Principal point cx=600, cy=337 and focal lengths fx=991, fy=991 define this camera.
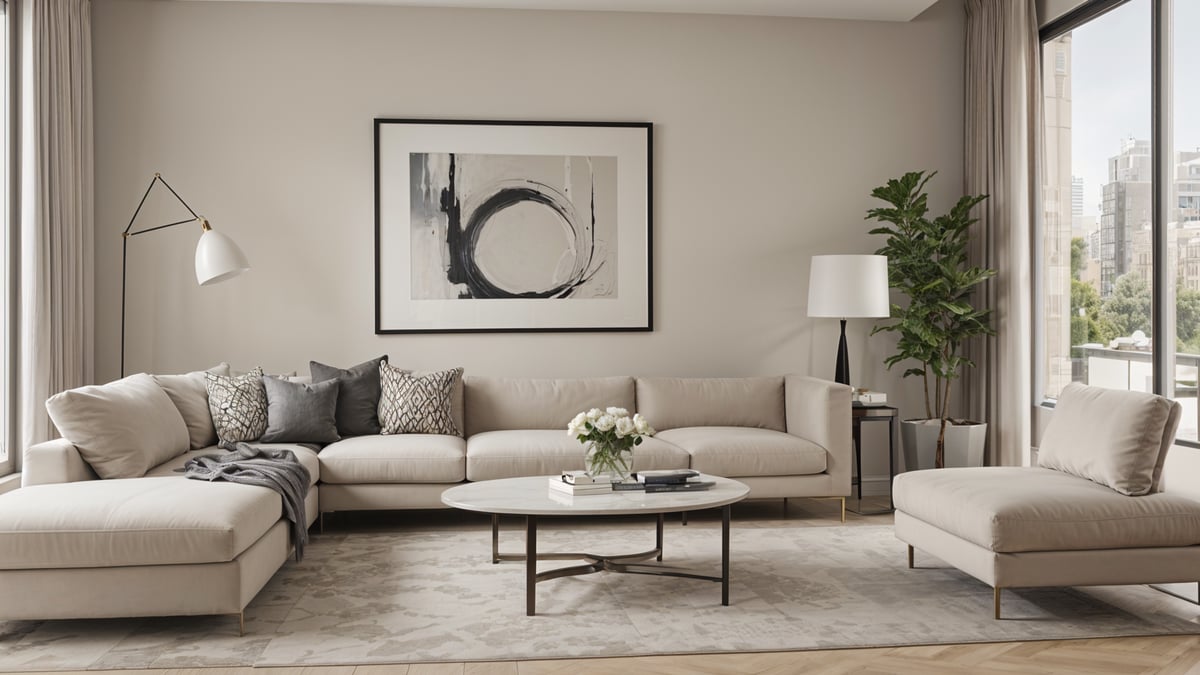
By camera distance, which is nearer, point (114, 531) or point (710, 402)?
point (114, 531)

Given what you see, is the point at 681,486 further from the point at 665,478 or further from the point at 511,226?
the point at 511,226

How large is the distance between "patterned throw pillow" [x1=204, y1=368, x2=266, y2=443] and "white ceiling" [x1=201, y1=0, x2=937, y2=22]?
237 cm

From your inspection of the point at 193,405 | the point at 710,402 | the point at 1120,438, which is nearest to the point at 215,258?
the point at 193,405

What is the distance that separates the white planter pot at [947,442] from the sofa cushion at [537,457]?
1.61m

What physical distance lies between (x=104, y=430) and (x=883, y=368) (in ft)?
14.9

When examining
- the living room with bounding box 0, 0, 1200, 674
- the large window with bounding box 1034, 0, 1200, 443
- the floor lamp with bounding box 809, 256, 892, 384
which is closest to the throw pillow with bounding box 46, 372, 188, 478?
the living room with bounding box 0, 0, 1200, 674

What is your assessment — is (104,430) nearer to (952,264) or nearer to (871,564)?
(871,564)

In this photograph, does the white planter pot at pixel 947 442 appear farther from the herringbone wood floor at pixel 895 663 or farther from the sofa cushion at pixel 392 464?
the sofa cushion at pixel 392 464

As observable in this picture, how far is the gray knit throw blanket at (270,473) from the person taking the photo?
3.94 metres

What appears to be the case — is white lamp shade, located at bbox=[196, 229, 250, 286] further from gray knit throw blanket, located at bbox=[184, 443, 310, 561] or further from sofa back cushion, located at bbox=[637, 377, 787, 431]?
sofa back cushion, located at bbox=[637, 377, 787, 431]

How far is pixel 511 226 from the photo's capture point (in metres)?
6.06

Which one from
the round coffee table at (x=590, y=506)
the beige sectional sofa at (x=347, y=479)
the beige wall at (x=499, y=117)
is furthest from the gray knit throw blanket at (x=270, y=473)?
the beige wall at (x=499, y=117)

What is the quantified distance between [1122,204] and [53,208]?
557 centimetres

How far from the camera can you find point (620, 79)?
615 cm
